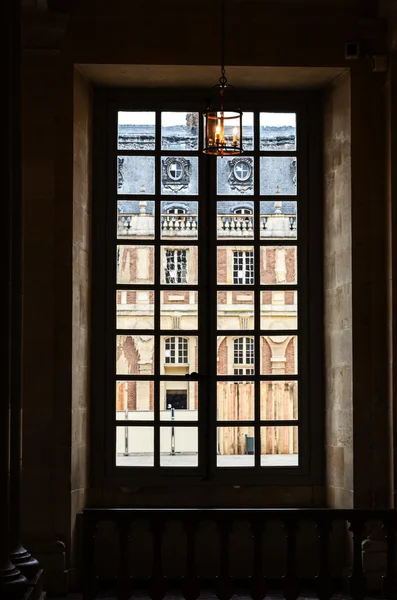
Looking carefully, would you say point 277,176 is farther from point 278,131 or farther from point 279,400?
point 279,400

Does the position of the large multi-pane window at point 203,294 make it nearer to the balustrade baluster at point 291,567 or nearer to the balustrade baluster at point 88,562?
the balustrade baluster at point 291,567

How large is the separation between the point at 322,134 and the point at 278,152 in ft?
1.16

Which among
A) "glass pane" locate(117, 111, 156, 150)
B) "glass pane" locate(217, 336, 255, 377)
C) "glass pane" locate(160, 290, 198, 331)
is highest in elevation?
"glass pane" locate(117, 111, 156, 150)

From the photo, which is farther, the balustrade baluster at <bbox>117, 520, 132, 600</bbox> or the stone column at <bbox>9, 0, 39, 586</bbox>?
the balustrade baluster at <bbox>117, 520, 132, 600</bbox>

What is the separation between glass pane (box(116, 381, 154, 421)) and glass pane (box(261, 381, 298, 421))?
826mm

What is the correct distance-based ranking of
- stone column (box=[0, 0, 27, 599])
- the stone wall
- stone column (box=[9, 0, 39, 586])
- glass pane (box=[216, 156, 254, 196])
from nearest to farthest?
stone column (box=[0, 0, 27, 599]) < stone column (box=[9, 0, 39, 586]) < the stone wall < glass pane (box=[216, 156, 254, 196])

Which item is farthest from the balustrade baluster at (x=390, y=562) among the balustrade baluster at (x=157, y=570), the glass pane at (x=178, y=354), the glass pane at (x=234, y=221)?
the glass pane at (x=234, y=221)

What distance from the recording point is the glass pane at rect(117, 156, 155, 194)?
8.33 metres

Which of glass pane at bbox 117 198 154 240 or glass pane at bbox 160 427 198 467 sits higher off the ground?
glass pane at bbox 117 198 154 240

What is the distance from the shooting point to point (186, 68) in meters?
7.80

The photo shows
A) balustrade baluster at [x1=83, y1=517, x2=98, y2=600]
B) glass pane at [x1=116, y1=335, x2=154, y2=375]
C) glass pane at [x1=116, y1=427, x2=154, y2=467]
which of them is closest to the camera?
balustrade baluster at [x1=83, y1=517, x2=98, y2=600]

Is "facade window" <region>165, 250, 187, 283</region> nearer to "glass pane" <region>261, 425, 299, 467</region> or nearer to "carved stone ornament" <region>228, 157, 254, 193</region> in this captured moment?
"carved stone ornament" <region>228, 157, 254, 193</region>

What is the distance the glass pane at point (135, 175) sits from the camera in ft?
27.3

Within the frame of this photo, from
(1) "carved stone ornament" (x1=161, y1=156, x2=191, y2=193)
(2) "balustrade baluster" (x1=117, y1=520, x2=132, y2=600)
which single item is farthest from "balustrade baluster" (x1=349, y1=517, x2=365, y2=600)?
(1) "carved stone ornament" (x1=161, y1=156, x2=191, y2=193)
